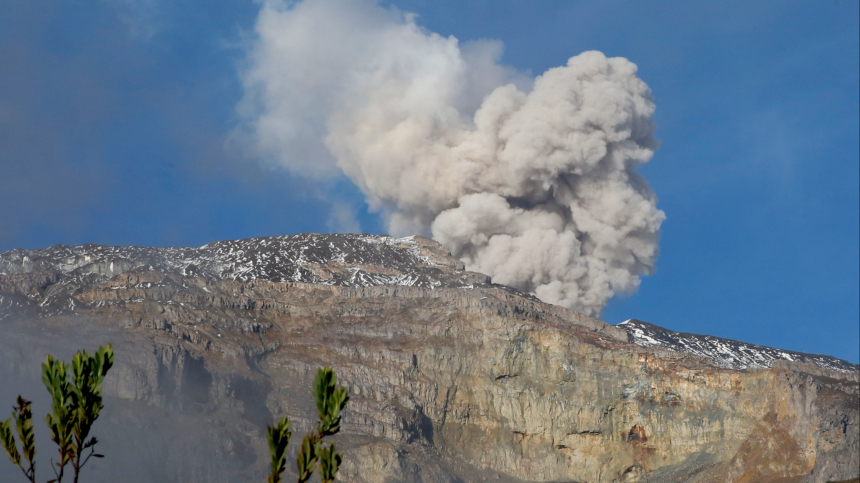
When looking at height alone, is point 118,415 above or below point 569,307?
below

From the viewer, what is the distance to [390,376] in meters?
178

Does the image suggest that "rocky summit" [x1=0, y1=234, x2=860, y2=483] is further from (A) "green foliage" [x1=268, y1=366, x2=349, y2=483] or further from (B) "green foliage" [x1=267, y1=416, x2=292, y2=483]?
(B) "green foliage" [x1=267, y1=416, x2=292, y2=483]

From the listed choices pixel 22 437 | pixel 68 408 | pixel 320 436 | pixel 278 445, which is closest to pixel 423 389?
pixel 68 408

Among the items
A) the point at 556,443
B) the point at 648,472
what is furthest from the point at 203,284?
the point at 648,472

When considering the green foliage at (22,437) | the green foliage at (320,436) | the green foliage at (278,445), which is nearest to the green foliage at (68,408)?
the green foliage at (22,437)

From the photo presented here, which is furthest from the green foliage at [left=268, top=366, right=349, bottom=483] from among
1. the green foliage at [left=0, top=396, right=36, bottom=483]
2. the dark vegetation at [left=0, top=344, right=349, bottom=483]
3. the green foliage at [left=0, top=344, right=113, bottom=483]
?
the green foliage at [left=0, top=396, right=36, bottom=483]

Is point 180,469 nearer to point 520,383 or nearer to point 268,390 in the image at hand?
point 268,390

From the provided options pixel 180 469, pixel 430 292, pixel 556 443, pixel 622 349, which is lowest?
pixel 180 469

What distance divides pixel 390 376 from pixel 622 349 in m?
39.6

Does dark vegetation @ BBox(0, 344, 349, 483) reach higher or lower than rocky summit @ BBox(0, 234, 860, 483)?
lower

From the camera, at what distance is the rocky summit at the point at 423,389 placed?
157 meters

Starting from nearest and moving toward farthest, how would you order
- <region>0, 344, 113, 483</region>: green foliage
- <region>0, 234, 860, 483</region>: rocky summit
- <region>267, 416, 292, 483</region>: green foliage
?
<region>267, 416, 292, 483</region>: green foliage < <region>0, 344, 113, 483</region>: green foliage < <region>0, 234, 860, 483</region>: rocky summit

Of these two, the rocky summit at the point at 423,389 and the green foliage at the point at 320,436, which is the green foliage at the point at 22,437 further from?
the rocky summit at the point at 423,389

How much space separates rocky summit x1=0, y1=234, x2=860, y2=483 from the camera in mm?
157250
